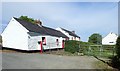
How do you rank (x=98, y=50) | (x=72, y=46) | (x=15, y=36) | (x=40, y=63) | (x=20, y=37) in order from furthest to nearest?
(x=72, y=46), (x=98, y=50), (x=15, y=36), (x=20, y=37), (x=40, y=63)

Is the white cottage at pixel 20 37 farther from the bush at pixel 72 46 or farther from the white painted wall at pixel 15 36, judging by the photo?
the bush at pixel 72 46

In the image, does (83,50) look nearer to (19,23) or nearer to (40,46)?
(40,46)

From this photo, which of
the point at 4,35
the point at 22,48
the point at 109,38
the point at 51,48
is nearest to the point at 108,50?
the point at 51,48

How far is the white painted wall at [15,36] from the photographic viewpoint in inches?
1076

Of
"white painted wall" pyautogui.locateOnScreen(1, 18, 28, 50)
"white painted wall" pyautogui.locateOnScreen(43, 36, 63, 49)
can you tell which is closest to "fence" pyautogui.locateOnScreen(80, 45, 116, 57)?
"white painted wall" pyautogui.locateOnScreen(43, 36, 63, 49)

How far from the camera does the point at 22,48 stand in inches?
1083

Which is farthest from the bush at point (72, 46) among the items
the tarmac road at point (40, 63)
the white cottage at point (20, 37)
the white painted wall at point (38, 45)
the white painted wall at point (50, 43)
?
the tarmac road at point (40, 63)

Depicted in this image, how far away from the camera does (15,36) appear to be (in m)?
27.9

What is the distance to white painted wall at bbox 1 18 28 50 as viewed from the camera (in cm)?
2732

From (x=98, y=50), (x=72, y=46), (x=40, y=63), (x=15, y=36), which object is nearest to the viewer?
(x=40, y=63)

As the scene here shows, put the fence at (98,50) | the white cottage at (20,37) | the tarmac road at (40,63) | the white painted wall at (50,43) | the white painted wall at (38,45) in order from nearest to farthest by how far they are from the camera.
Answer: the tarmac road at (40,63)
the white cottage at (20,37)
the white painted wall at (38,45)
the fence at (98,50)
the white painted wall at (50,43)

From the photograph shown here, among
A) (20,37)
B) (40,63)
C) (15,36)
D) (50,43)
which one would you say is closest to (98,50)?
(50,43)

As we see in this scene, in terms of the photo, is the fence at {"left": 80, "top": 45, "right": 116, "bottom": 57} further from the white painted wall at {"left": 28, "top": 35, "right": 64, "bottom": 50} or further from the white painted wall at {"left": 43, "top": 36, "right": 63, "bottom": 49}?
the white painted wall at {"left": 28, "top": 35, "right": 64, "bottom": 50}

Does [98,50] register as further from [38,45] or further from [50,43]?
[38,45]
